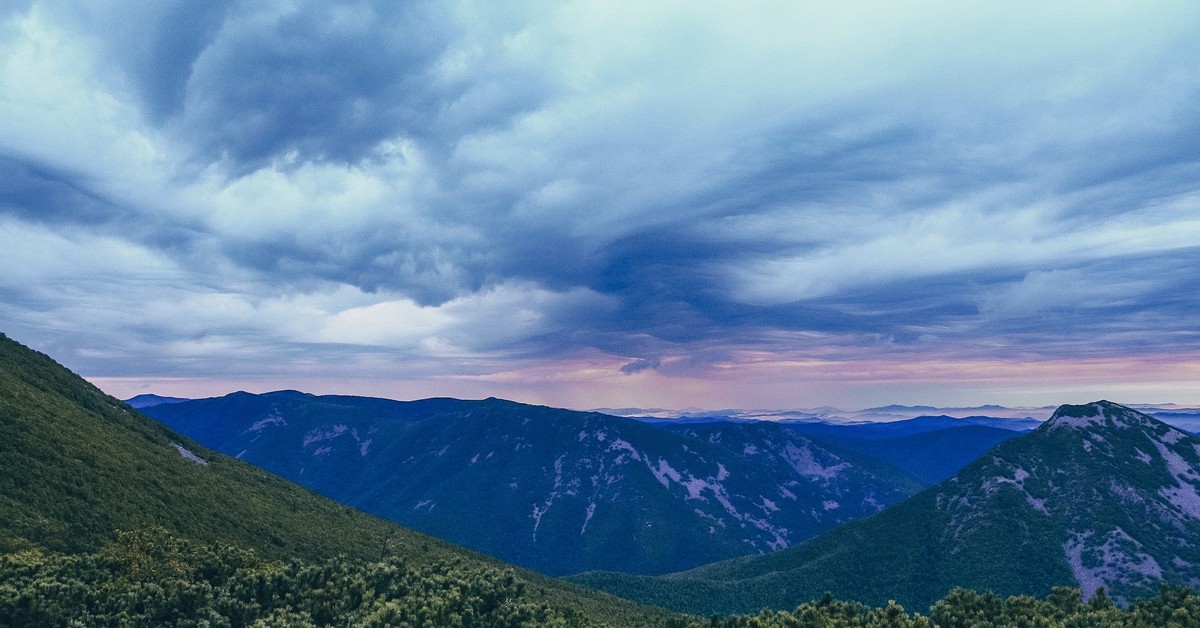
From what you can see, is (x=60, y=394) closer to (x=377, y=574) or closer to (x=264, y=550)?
(x=264, y=550)

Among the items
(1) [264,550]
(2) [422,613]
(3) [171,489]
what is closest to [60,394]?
(3) [171,489]

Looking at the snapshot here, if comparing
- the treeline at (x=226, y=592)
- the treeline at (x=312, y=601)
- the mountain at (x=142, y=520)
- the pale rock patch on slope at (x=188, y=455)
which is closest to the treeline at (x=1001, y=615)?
the treeline at (x=312, y=601)

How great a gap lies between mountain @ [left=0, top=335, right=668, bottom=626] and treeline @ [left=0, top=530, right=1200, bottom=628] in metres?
0.28

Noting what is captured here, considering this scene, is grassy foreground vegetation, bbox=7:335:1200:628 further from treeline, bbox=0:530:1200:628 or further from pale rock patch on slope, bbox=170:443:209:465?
pale rock patch on slope, bbox=170:443:209:465

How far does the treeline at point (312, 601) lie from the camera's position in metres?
57.0

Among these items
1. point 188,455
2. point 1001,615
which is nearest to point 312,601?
point 1001,615

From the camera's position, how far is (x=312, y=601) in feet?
213

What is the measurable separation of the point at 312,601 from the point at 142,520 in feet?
150

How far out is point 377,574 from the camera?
74875 millimetres

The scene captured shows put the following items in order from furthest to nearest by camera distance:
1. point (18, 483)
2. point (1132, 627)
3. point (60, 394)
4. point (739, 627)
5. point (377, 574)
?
point (60, 394) < point (18, 483) < point (377, 574) < point (739, 627) < point (1132, 627)

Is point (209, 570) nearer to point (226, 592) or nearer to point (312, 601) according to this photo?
point (226, 592)

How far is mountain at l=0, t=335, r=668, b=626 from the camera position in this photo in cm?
6519

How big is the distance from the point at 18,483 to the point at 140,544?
3034 cm

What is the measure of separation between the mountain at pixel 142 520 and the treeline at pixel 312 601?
28cm
